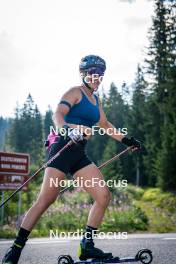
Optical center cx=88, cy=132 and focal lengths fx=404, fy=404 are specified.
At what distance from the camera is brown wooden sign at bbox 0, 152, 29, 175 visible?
1441cm

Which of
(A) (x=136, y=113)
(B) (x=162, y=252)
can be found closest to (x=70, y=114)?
(B) (x=162, y=252)

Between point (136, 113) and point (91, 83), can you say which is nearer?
point (91, 83)

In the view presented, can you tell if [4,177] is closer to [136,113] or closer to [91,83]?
[91,83]

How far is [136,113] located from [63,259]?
47.0m

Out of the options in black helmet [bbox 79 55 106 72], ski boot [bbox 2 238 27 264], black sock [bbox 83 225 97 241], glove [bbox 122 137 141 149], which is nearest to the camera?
ski boot [bbox 2 238 27 264]

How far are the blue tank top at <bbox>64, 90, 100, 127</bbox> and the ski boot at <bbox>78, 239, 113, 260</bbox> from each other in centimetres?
134

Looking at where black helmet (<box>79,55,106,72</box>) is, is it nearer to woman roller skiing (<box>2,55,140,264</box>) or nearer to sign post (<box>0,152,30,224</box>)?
woman roller skiing (<box>2,55,140,264</box>)

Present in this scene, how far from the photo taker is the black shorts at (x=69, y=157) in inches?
172

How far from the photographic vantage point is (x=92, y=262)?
4336 mm

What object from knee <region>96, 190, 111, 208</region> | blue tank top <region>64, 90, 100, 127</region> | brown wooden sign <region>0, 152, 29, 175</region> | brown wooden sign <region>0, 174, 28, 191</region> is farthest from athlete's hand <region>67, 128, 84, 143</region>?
brown wooden sign <region>0, 152, 29, 175</region>

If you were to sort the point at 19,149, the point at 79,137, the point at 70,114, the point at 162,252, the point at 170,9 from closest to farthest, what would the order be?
the point at 79,137 < the point at 70,114 < the point at 162,252 < the point at 170,9 < the point at 19,149

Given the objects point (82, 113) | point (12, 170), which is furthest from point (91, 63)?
point (12, 170)

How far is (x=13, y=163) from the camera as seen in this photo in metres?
14.8

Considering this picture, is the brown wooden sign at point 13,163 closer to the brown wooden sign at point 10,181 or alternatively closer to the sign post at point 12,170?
the sign post at point 12,170
